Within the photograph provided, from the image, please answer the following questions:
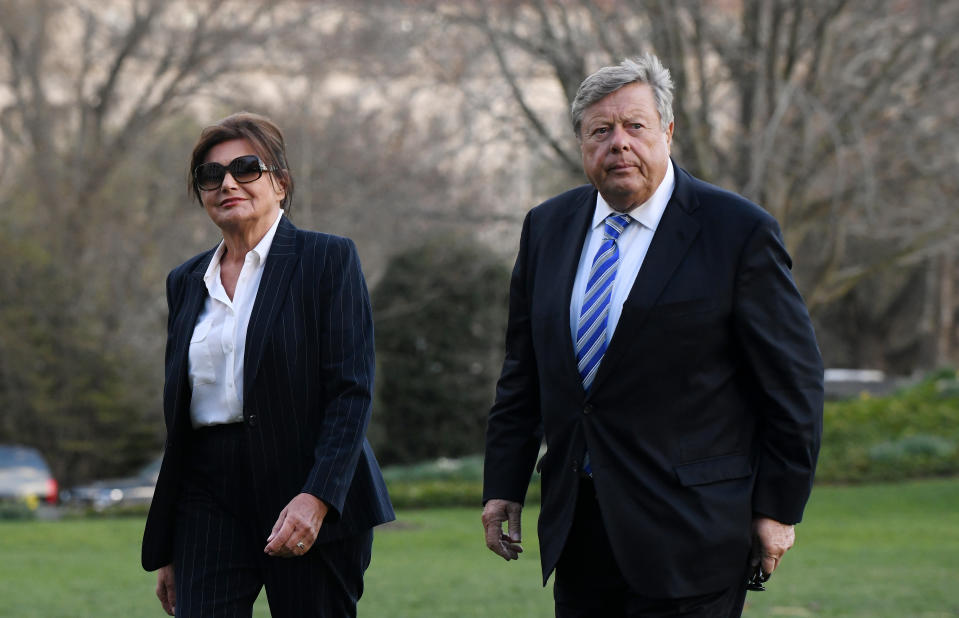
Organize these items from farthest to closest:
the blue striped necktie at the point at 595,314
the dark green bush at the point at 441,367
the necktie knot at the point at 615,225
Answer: the dark green bush at the point at 441,367
the necktie knot at the point at 615,225
the blue striped necktie at the point at 595,314

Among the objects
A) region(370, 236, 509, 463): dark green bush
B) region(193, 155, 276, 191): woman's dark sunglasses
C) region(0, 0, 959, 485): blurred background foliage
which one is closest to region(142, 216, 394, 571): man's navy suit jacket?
region(193, 155, 276, 191): woman's dark sunglasses

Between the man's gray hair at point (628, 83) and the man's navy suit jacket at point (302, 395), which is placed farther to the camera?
the man's navy suit jacket at point (302, 395)

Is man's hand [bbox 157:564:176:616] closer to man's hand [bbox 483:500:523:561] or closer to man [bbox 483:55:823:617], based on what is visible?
man's hand [bbox 483:500:523:561]

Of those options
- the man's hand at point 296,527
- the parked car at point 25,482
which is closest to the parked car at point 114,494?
the parked car at point 25,482

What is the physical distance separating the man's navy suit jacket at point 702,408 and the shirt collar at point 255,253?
39.9 inches

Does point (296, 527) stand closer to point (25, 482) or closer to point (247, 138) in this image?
point (247, 138)

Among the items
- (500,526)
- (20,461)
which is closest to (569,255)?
(500,526)

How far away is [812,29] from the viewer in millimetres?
15797

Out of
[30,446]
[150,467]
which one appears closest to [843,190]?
[150,467]

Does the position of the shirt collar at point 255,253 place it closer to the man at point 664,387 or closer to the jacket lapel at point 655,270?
the man at point 664,387

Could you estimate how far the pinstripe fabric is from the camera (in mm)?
3803

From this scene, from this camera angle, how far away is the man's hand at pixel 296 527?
3670 millimetres

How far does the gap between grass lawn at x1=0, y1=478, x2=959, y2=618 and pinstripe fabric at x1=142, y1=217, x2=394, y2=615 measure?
15.4ft

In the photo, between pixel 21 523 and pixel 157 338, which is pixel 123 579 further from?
pixel 157 338
